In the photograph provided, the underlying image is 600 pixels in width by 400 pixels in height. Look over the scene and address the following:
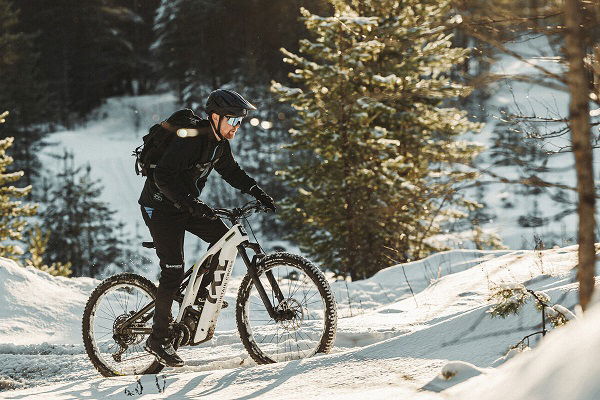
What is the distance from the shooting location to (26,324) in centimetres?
782

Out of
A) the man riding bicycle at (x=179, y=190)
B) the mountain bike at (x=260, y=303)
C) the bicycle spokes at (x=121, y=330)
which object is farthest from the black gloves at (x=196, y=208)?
the bicycle spokes at (x=121, y=330)

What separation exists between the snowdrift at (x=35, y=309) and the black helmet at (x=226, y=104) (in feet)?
12.1

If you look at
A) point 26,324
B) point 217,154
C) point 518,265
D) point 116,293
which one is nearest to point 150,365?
point 116,293

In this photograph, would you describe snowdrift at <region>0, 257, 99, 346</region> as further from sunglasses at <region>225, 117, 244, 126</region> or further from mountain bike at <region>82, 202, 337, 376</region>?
sunglasses at <region>225, 117, 244, 126</region>

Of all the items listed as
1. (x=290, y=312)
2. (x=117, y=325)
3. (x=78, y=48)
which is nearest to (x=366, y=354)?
(x=290, y=312)

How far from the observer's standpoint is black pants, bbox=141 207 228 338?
5.27 meters


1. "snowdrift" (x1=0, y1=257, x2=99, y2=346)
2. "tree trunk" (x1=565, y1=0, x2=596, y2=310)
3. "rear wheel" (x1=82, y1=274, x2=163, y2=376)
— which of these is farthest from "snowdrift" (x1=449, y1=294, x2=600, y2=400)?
"snowdrift" (x1=0, y1=257, x2=99, y2=346)

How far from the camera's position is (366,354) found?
4715 mm

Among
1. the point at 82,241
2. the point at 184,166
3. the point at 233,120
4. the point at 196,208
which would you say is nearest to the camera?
the point at 196,208

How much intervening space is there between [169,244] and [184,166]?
0.64 meters

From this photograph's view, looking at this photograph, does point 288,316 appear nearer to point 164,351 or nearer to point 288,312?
point 288,312

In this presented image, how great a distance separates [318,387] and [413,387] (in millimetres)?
683

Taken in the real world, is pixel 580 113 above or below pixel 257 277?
above

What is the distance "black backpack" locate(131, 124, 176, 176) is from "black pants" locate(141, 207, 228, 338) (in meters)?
0.35
